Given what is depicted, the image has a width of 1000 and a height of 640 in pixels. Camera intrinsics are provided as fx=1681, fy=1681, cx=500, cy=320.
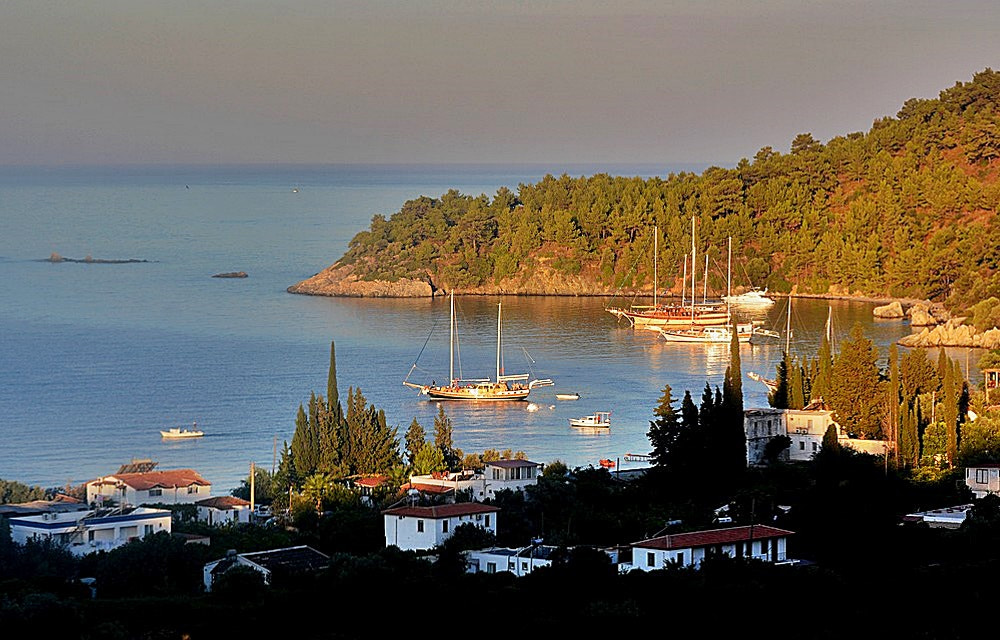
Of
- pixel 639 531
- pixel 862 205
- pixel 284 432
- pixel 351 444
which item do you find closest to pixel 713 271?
pixel 862 205

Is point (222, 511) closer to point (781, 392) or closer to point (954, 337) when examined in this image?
point (781, 392)

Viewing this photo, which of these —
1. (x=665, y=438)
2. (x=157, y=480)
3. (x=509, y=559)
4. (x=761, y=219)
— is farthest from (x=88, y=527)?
(x=761, y=219)

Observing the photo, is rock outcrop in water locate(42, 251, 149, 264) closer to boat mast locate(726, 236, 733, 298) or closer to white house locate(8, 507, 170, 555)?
boat mast locate(726, 236, 733, 298)

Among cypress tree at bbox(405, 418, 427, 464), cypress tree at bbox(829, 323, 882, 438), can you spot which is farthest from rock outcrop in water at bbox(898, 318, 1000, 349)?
cypress tree at bbox(405, 418, 427, 464)

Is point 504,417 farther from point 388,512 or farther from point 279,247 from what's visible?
point 279,247

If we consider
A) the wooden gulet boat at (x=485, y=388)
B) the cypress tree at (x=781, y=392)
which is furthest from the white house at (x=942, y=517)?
the wooden gulet boat at (x=485, y=388)
